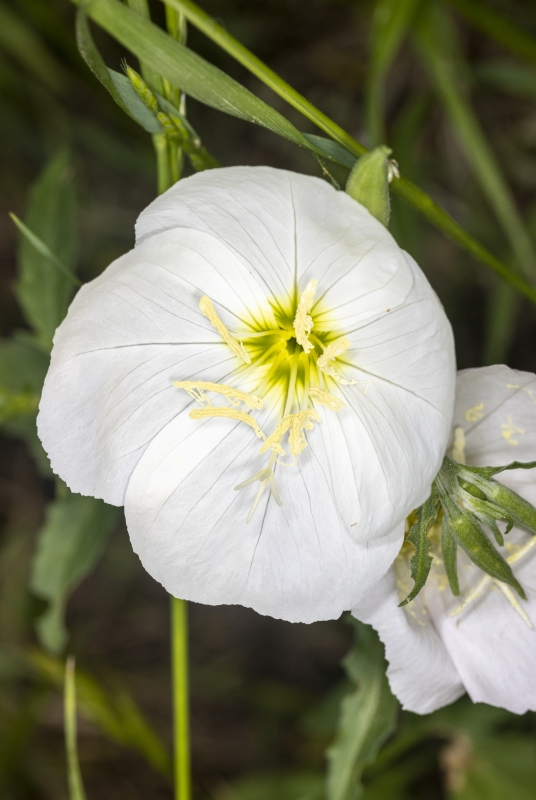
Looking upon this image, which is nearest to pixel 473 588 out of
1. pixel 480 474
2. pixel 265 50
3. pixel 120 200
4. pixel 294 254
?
pixel 480 474

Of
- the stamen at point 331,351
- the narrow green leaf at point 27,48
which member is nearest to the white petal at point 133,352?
the stamen at point 331,351

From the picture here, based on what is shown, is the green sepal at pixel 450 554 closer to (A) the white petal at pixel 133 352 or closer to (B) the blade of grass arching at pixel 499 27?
(A) the white petal at pixel 133 352

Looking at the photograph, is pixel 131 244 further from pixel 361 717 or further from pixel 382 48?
pixel 361 717

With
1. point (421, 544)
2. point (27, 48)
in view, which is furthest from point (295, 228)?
point (27, 48)

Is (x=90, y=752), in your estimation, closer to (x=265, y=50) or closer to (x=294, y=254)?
(x=294, y=254)

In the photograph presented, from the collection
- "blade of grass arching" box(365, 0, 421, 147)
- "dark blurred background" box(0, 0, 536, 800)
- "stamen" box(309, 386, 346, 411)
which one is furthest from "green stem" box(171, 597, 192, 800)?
"blade of grass arching" box(365, 0, 421, 147)

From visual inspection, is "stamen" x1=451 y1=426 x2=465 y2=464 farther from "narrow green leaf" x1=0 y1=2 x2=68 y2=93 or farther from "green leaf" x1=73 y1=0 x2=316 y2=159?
"narrow green leaf" x1=0 y1=2 x2=68 y2=93
